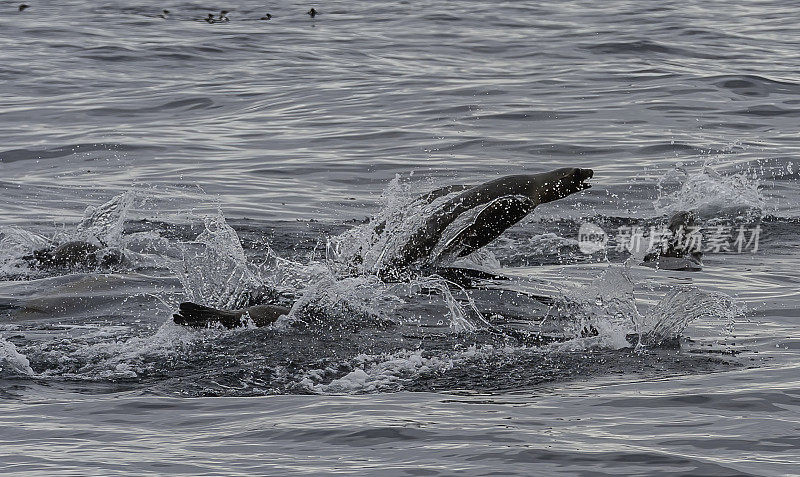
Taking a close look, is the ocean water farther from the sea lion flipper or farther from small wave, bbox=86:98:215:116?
the sea lion flipper

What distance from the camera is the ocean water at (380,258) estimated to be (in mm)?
5695

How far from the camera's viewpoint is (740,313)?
8.13 m

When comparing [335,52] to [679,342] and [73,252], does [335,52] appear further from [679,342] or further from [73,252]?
[679,342]

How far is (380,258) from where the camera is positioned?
9.26 metres

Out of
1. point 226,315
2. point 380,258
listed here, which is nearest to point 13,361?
point 226,315

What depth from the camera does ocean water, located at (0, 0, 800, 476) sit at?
5.70 m

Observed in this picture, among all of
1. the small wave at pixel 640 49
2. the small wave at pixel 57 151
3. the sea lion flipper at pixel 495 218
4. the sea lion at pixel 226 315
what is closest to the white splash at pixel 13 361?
the sea lion at pixel 226 315

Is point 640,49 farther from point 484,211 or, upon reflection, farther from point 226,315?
point 226,315

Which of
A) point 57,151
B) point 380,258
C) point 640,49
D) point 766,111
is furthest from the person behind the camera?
point 640,49

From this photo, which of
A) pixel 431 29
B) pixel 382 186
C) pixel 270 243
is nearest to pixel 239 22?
pixel 431 29

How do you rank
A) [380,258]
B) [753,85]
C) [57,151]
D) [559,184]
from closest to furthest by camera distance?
[559,184] → [380,258] → [57,151] → [753,85]

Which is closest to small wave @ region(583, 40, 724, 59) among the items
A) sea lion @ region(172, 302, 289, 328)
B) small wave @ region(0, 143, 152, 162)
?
small wave @ region(0, 143, 152, 162)

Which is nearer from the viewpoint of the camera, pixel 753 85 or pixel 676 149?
pixel 676 149

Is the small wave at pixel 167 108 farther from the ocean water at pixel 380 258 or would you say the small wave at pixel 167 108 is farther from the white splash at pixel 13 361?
the white splash at pixel 13 361
